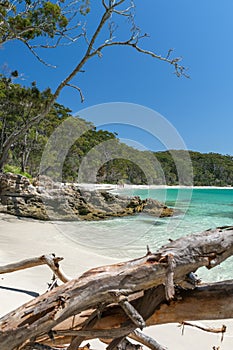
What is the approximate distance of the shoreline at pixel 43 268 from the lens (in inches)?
A: 123

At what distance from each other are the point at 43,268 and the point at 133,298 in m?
4.88

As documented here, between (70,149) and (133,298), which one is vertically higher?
(70,149)

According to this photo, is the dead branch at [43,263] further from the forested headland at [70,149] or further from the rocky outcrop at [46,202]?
the rocky outcrop at [46,202]

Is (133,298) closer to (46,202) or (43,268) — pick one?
(43,268)

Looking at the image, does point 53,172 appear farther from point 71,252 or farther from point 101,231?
point 71,252

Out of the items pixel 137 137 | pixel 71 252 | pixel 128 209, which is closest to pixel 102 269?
pixel 71 252

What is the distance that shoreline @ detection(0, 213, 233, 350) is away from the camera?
311 cm

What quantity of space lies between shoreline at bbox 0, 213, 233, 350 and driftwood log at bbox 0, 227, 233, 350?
76.1 inches

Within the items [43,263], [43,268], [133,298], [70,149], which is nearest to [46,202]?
[43,268]

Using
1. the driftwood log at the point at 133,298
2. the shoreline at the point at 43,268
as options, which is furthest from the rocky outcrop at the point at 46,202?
the driftwood log at the point at 133,298

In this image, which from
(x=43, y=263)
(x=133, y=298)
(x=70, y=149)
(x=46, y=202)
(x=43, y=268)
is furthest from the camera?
(x=70, y=149)

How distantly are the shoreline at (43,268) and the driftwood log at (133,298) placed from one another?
1.93 m

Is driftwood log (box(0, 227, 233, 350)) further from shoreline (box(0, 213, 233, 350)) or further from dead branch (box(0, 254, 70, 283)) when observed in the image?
shoreline (box(0, 213, 233, 350))

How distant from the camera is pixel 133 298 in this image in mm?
1081
